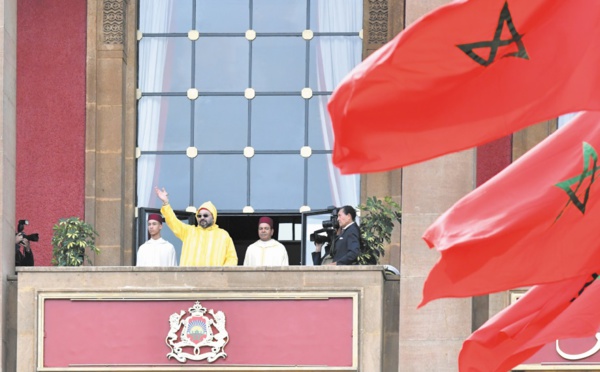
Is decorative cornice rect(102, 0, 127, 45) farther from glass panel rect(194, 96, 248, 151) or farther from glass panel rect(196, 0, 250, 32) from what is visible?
glass panel rect(194, 96, 248, 151)

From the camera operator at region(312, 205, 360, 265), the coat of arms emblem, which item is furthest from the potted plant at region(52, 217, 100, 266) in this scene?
the camera operator at region(312, 205, 360, 265)

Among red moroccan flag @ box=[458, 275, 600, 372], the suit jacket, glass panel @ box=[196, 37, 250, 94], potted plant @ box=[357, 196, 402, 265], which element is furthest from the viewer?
glass panel @ box=[196, 37, 250, 94]

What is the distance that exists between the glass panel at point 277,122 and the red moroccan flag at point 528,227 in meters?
17.0

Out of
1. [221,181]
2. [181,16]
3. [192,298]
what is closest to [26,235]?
[192,298]

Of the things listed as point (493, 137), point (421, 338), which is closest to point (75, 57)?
point (421, 338)

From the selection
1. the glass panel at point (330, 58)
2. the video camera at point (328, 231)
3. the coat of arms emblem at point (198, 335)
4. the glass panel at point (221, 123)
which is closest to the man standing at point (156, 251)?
the coat of arms emblem at point (198, 335)

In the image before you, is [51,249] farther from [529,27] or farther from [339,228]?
[529,27]

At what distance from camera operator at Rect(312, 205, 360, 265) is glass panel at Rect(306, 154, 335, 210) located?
308cm

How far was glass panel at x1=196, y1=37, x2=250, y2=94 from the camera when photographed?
29.9m

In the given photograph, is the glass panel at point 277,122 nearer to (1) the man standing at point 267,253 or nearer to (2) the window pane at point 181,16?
(2) the window pane at point 181,16

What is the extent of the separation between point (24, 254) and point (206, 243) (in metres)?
2.57

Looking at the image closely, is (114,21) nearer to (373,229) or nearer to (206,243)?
(206,243)

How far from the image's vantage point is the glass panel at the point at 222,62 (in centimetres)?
2988

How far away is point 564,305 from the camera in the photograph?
13711mm
